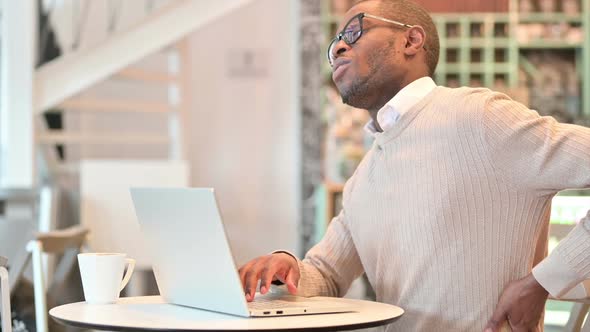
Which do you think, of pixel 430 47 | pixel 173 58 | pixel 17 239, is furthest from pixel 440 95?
pixel 173 58

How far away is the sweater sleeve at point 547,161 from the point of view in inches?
66.7

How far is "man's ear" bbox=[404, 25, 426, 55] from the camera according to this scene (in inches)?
80.3

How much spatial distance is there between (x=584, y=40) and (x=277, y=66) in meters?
2.03

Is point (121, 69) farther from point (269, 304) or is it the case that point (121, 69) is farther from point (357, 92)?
point (269, 304)

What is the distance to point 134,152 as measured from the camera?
21.0 feet

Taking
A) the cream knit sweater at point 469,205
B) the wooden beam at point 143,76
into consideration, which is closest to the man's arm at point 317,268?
the cream knit sweater at point 469,205

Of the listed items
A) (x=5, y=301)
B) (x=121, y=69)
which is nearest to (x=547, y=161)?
(x=5, y=301)

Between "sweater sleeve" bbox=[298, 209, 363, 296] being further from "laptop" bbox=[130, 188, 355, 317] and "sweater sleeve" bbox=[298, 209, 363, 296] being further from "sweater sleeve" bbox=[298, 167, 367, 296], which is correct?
"laptop" bbox=[130, 188, 355, 317]

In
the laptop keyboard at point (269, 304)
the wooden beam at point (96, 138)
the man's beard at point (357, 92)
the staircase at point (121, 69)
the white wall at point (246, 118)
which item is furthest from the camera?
the white wall at point (246, 118)

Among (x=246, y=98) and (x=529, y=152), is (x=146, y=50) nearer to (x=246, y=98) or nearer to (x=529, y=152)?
(x=246, y=98)

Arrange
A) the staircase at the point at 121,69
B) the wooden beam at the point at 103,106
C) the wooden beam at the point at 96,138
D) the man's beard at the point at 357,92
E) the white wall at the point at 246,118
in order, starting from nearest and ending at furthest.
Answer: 1. the man's beard at the point at 357,92
2. the staircase at the point at 121,69
3. the wooden beam at the point at 96,138
4. the wooden beam at the point at 103,106
5. the white wall at the point at 246,118

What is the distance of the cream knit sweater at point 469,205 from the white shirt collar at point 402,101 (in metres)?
0.02

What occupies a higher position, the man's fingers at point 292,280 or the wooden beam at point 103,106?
the wooden beam at point 103,106

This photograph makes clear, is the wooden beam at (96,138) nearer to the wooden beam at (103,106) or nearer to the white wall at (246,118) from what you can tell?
the wooden beam at (103,106)
